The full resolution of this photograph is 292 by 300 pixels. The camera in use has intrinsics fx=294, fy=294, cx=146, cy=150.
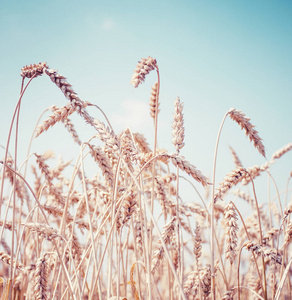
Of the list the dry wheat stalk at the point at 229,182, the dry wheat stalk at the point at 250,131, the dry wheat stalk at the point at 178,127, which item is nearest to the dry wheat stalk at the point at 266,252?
the dry wheat stalk at the point at 229,182

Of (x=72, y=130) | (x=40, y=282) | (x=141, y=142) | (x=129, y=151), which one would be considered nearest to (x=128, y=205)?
(x=129, y=151)

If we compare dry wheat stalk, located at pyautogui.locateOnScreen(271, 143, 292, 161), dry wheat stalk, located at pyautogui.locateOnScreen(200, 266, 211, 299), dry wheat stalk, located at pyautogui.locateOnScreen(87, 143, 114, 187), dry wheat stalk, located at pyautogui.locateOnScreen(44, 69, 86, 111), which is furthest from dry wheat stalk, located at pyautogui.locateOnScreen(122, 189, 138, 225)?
dry wheat stalk, located at pyautogui.locateOnScreen(271, 143, 292, 161)

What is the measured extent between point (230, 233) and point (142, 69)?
→ 0.95 metres

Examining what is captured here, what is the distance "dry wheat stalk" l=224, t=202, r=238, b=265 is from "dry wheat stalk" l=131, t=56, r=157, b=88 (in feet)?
2.85

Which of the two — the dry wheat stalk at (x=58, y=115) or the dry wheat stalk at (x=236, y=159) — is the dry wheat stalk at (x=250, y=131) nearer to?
the dry wheat stalk at (x=58, y=115)

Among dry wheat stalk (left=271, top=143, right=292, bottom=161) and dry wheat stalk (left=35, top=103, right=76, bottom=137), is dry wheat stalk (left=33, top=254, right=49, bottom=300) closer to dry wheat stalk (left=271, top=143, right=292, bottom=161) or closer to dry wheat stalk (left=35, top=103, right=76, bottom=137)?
dry wheat stalk (left=35, top=103, right=76, bottom=137)

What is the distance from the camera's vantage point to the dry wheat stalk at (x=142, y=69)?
1.37 metres

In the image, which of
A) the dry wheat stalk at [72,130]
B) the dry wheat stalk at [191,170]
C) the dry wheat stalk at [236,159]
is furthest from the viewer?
the dry wheat stalk at [236,159]

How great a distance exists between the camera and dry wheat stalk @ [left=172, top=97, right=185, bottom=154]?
4.40 feet

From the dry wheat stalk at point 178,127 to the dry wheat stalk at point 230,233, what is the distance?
55 centimetres

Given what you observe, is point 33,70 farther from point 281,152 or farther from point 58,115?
point 281,152

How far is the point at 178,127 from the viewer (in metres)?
1.39

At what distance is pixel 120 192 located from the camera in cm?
171

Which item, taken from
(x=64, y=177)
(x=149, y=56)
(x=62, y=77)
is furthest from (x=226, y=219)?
(x=64, y=177)
